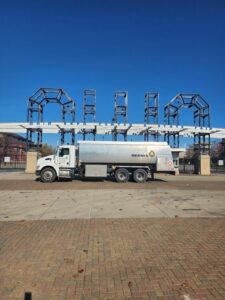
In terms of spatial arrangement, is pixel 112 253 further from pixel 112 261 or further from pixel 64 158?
pixel 64 158

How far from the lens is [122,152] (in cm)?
2589

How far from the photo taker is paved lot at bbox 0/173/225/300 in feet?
14.2

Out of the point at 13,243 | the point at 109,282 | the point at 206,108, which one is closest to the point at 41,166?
the point at 13,243

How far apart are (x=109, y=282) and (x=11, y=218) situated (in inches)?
224

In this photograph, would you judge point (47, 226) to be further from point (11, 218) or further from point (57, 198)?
point (57, 198)

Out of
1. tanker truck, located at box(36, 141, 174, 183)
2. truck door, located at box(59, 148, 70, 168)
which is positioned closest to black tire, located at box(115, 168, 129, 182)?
tanker truck, located at box(36, 141, 174, 183)

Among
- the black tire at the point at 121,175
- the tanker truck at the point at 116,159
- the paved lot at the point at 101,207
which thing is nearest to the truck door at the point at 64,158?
the tanker truck at the point at 116,159

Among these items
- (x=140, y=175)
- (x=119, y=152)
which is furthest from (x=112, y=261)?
(x=119, y=152)

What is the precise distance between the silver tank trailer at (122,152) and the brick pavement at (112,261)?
17074 mm

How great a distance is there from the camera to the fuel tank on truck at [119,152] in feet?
83.9

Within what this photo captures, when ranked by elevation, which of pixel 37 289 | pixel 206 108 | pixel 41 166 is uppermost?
pixel 206 108

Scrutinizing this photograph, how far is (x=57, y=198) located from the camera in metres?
13.8

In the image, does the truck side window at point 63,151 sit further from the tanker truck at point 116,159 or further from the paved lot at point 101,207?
the paved lot at point 101,207

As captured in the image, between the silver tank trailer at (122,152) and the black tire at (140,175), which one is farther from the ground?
the silver tank trailer at (122,152)
